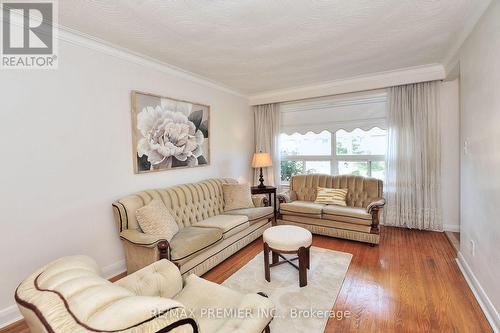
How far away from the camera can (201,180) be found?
403cm

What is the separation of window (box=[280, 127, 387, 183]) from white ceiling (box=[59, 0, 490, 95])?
1.38 meters

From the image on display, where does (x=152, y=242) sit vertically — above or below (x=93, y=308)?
below

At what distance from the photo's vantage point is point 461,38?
8.73ft

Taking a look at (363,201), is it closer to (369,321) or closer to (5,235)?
(369,321)

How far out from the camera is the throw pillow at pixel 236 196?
151 inches

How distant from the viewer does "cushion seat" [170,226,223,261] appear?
2.40 meters

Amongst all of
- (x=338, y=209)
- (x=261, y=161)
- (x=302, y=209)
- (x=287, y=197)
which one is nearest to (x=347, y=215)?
(x=338, y=209)

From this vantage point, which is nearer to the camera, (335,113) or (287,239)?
(287,239)

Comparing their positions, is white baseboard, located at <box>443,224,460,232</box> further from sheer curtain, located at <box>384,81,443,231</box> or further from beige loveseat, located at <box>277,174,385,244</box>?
beige loveseat, located at <box>277,174,385,244</box>

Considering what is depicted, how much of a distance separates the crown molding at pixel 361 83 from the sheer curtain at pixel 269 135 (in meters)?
0.23

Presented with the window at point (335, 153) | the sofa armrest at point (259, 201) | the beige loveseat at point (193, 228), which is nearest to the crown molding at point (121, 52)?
the beige loveseat at point (193, 228)

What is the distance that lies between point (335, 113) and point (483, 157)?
278cm

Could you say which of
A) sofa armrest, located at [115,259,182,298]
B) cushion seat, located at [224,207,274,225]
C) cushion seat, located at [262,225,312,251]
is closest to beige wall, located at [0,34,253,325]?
cushion seat, located at [224,207,274,225]

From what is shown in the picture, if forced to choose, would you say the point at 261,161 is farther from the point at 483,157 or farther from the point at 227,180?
the point at 483,157
